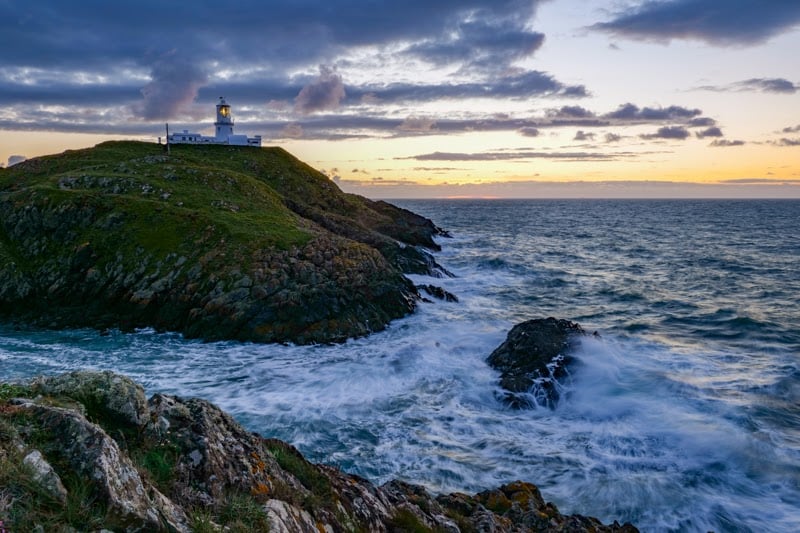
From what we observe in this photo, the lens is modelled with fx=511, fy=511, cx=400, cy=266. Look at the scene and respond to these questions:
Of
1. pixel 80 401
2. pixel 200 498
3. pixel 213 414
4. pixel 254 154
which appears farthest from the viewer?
pixel 254 154

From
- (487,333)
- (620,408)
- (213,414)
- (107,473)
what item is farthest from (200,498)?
(487,333)

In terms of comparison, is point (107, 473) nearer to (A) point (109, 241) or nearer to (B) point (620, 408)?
(B) point (620, 408)

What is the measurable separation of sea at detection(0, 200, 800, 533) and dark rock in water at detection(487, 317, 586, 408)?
0.66 m

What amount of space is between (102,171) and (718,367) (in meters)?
60.6

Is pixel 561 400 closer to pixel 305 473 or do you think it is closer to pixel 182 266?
pixel 305 473

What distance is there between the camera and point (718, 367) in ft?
89.9

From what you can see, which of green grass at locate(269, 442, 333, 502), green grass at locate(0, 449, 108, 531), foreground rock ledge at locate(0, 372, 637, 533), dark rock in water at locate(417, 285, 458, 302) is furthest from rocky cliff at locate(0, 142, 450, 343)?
green grass at locate(0, 449, 108, 531)

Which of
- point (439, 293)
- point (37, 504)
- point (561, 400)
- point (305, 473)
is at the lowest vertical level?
point (561, 400)

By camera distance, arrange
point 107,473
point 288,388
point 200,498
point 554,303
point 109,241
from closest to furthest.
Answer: point 107,473 < point 200,498 < point 288,388 < point 109,241 < point 554,303

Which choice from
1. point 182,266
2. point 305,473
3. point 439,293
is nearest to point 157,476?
point 305,473

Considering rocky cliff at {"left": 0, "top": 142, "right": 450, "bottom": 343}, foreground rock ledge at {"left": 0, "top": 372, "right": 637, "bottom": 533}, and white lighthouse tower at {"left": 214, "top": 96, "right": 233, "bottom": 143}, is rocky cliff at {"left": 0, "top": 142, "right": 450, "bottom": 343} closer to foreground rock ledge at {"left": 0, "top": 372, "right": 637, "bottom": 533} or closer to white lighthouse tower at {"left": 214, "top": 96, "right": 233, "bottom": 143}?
foreground rock ledge at {"left": 0, "top": 372, "right": 637, "bottom": 533}

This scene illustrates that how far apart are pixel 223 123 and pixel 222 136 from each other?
2.72m

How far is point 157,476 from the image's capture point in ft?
25.1

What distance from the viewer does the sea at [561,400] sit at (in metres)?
16.6
